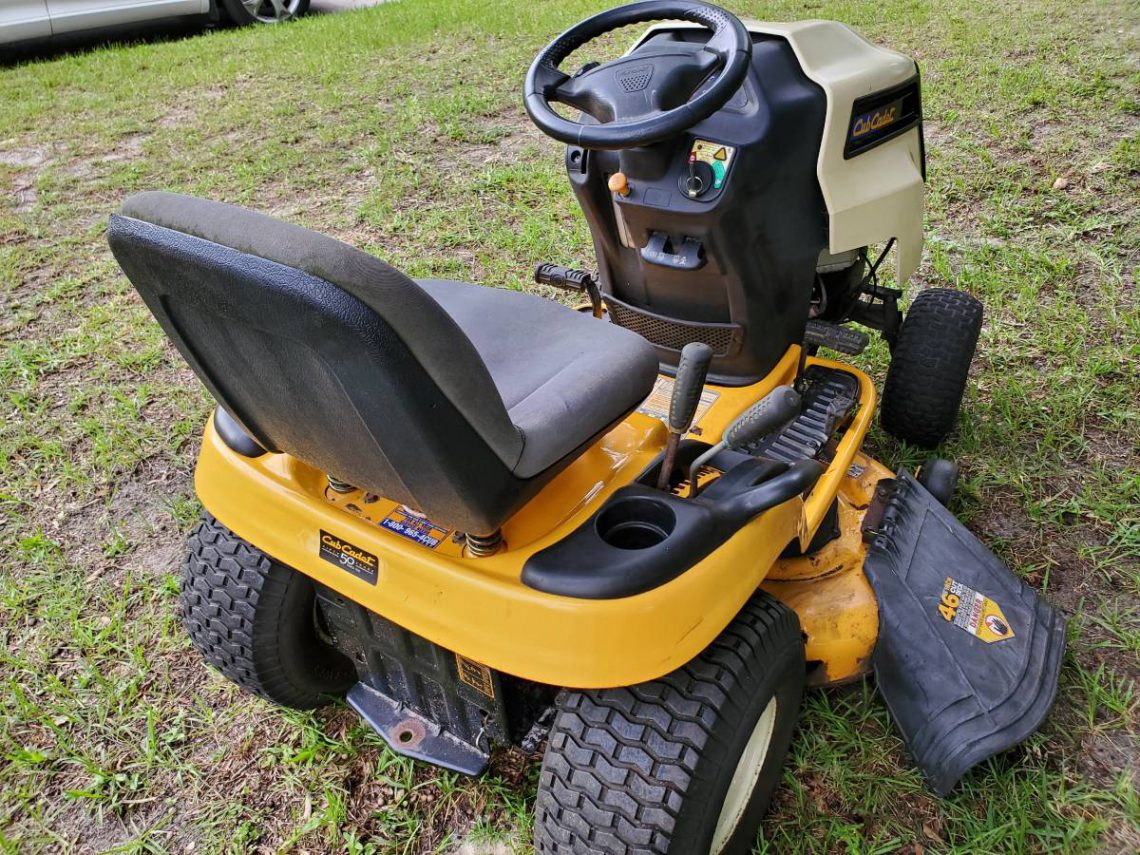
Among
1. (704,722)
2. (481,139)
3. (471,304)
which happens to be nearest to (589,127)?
(471,304)

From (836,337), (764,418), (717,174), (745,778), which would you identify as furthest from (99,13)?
(745,778)

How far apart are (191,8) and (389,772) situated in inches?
261

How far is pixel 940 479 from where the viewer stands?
1969mm

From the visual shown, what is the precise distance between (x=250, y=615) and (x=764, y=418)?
0.97 metres

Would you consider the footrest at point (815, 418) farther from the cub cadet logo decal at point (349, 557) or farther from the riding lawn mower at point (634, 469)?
the cub cadet logo decal at point (349, 557)

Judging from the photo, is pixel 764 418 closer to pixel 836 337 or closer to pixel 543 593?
pixel 543 593

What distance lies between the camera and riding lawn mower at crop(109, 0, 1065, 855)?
43.8 inches

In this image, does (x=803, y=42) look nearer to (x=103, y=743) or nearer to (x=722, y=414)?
(x=722, y=414)

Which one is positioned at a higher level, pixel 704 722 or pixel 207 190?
pixel 704 722

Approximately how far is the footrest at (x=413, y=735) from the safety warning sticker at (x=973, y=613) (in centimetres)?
90

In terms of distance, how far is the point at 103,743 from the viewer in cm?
182

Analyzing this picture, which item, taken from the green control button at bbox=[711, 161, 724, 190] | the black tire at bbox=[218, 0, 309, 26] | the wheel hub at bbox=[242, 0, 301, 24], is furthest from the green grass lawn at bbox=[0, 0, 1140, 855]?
the wheel hub at bbox=[242, 0, 301, 24]

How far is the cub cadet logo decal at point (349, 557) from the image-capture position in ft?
4.51

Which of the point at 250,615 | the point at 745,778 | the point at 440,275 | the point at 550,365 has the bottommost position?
the point at 440,275
